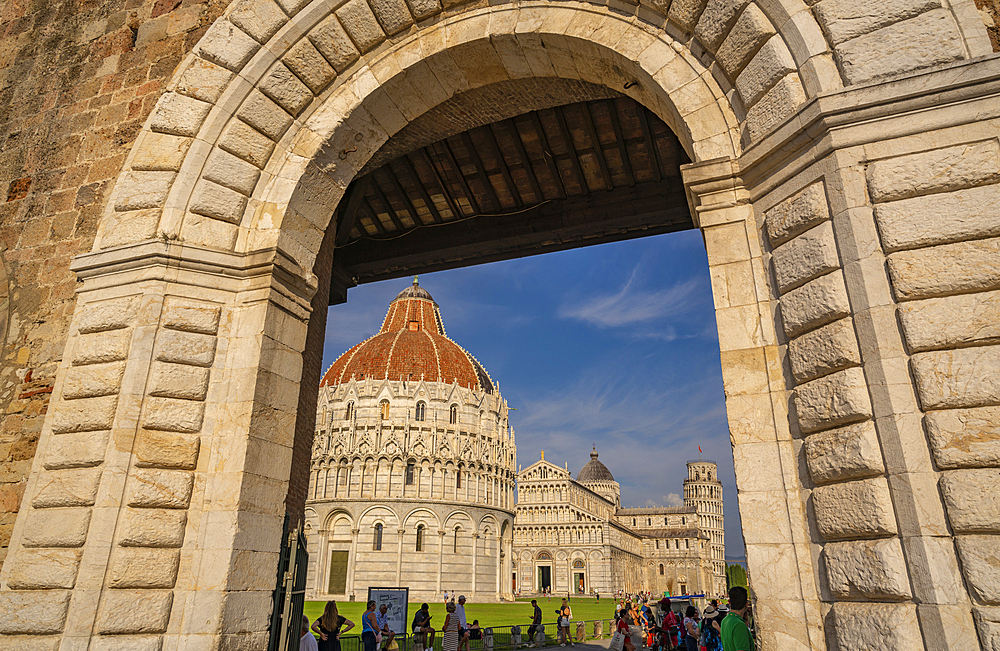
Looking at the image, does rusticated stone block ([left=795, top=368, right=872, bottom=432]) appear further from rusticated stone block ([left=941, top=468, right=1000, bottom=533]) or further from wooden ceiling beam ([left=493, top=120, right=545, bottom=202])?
wooden ceiling beam ([left=493, top=120, right=545, bottom=202])

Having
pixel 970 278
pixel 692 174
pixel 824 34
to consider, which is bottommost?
pixel 970 278

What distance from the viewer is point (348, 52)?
6.09 meters

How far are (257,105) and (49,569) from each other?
168 inches

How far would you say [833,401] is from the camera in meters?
3.62

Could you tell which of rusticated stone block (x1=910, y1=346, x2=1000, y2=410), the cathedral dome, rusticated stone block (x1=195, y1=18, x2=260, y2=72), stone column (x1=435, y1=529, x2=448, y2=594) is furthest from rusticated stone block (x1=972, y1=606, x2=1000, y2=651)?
the cathedral dome

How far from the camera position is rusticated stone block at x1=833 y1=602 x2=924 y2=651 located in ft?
9.96

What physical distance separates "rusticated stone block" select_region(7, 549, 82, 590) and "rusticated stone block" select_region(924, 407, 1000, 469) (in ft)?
18.6

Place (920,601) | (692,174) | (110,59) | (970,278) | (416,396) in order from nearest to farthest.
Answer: (920,601)
(970,278)
(692,174)
(110,59)
(416,396)

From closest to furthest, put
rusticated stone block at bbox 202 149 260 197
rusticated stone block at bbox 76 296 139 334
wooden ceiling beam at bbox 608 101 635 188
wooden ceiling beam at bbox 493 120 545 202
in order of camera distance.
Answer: rusticated stone block at bbox 76 296 139 334, rusticated stone block at bbox 202 149 260 197, wooden ceiling beam at bbox 608 101 635 188, wooden ceiling beam at bbox 493 120 545 202

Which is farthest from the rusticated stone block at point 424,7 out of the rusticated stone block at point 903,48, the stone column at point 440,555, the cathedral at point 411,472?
the stone column at point 440,555

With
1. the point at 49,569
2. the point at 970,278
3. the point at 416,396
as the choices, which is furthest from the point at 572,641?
the point at 416,396

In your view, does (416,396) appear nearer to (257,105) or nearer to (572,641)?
(572,641)

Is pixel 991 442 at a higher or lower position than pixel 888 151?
lower

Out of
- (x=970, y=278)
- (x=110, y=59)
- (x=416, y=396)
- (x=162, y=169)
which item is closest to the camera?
(x=970, y=278)
